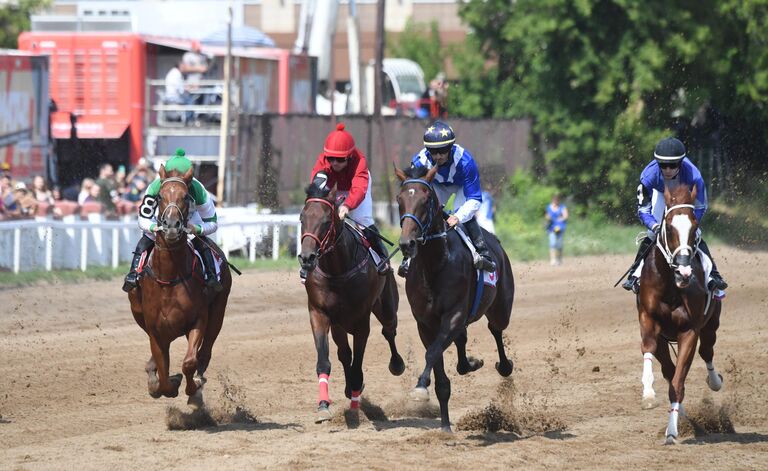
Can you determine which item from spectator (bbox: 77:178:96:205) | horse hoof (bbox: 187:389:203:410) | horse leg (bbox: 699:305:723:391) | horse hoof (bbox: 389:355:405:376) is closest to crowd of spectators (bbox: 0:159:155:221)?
spectator (bbox: 77:178:96:205)

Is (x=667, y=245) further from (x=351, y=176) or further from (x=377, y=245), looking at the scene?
(x=351, y=176)

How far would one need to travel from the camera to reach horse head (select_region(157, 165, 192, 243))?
10.6 meters

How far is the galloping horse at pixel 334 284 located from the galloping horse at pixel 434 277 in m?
0.50

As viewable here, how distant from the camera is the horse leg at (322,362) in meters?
10.6

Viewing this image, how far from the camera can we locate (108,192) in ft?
77.6

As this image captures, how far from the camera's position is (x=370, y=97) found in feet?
124

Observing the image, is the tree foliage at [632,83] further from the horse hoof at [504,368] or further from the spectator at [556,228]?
the horse hoof at [504,368]

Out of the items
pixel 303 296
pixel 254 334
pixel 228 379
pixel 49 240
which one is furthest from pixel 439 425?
pixel 49 240

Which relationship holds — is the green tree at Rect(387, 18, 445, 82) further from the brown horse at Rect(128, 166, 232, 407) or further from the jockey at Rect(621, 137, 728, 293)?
the brown horse at Rect(128, 166, 232, 407)

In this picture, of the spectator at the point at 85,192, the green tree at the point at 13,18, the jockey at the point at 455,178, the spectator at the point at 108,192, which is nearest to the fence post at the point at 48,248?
the spectator at the point at 108,192

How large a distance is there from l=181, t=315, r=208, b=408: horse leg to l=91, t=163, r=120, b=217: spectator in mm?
11691

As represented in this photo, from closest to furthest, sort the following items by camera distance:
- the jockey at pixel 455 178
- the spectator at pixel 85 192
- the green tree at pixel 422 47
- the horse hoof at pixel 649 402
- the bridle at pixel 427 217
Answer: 1. the bridle at pixel 427 217
2. the horse hoof at pixel 649 402
3. the jockey at pixel 455 178
4. the spectator at pixel 85 192
5. the green tree at pixel 422 47

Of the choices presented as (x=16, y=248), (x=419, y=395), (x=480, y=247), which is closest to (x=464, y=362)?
(x=480, y=247)

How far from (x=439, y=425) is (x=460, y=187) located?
6.94 feet
